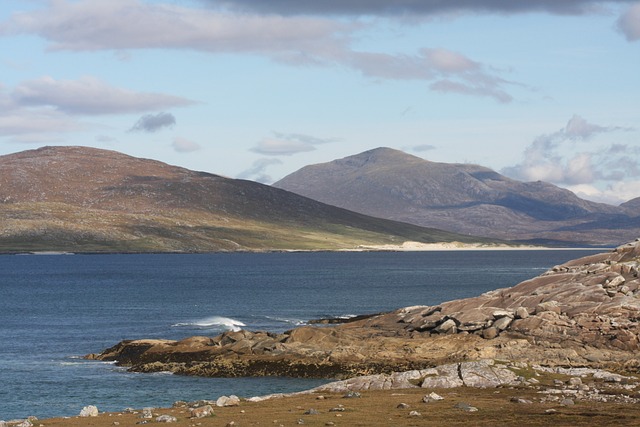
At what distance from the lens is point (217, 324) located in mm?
112375

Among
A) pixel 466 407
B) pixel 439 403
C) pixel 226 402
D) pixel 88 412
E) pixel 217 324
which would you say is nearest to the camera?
pixel 466 407

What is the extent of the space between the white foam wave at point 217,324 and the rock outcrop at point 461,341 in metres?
23.7

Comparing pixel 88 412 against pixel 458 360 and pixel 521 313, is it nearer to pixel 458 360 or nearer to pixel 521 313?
pixel 458 360

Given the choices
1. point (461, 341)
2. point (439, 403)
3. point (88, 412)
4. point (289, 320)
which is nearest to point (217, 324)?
point (289, 320)

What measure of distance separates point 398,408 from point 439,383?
362 inches

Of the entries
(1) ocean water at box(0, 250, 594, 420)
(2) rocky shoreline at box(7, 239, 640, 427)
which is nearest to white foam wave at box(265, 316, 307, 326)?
(1) ocean water at box(0, 250, 594, 420)

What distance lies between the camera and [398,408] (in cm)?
4575

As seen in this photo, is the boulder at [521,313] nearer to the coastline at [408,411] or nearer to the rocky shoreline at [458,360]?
the rocky shoreline at [458,360]

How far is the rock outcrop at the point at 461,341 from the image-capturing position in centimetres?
7062

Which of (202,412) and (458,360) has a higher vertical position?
(202,412)

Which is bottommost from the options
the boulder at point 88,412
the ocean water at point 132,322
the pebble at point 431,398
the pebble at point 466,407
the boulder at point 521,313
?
the ocean water at point 132,322

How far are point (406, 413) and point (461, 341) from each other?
106ft

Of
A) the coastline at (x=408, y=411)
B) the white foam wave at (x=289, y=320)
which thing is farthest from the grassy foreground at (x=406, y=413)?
the white foam wave at (x=289, y=320)

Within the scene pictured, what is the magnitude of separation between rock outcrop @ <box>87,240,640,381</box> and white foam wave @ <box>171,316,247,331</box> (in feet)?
77.8
